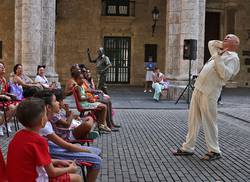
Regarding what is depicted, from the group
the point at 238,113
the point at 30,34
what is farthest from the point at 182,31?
the point at 30,34

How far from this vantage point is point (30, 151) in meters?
3.29

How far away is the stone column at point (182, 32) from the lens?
1744 cm

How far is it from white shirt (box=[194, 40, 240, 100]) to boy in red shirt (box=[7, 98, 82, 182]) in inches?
155

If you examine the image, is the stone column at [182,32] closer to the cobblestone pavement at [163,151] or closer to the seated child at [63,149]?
the cobblestone pavement at [163,151]

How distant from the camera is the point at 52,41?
18.0m

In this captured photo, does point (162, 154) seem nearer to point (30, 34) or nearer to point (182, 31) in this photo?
point (30, 34)

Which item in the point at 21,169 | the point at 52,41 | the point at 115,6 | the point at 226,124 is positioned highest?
the point at 115,6

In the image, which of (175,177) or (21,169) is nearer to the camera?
(21,169)

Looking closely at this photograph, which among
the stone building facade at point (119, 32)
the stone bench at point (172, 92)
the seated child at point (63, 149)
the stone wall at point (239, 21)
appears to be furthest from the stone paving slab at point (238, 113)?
the stone wall at point (239, 21)

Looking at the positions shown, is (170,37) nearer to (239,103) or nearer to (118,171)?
(239,103)

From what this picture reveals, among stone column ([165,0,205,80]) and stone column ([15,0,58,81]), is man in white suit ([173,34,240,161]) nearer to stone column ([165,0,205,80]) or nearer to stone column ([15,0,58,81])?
stone column ([165,0,205,80])

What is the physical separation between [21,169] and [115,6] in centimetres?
2423

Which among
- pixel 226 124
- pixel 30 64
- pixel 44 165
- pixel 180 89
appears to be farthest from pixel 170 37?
pixel 44 165

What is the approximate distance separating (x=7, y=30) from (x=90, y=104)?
1829 centimetres
